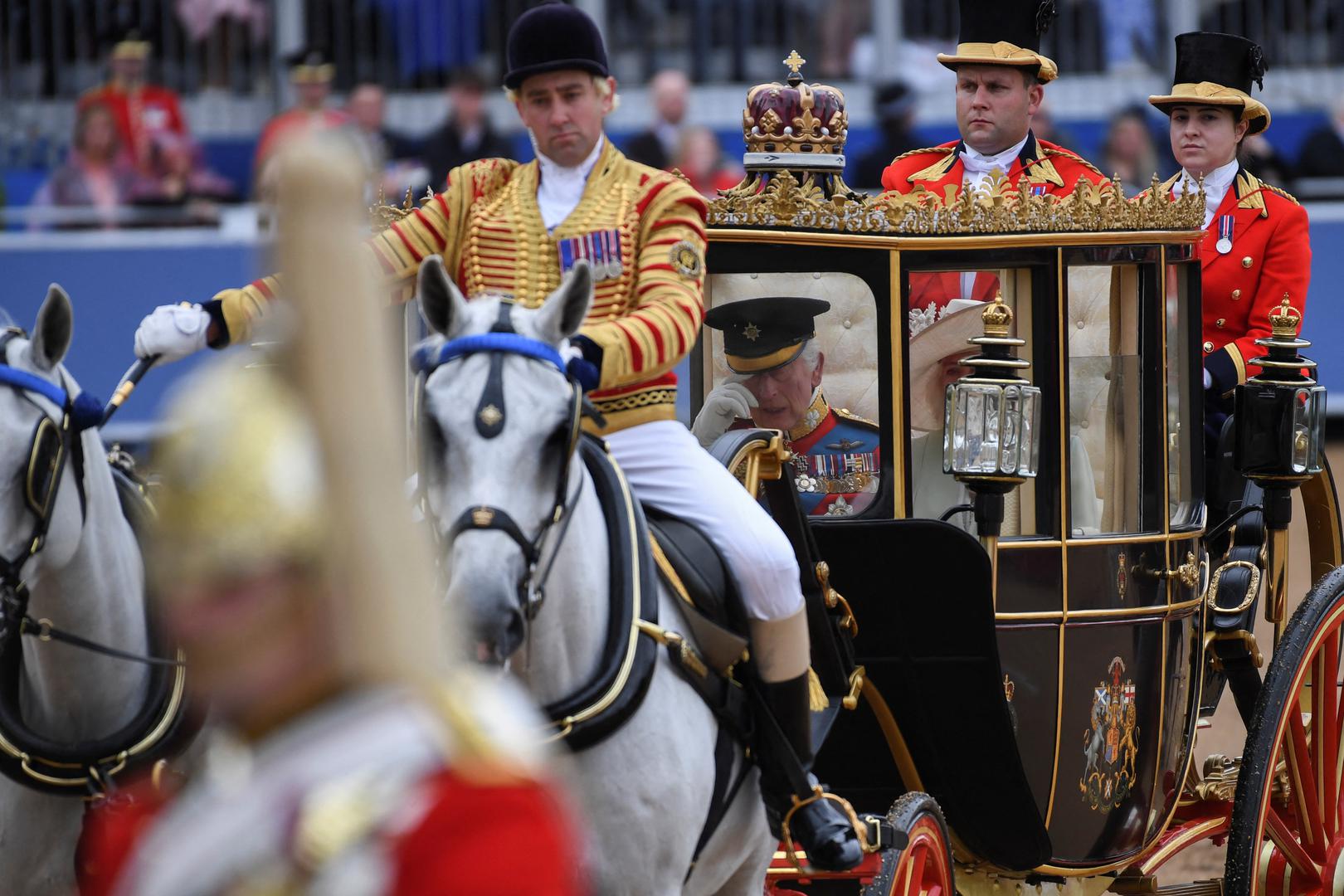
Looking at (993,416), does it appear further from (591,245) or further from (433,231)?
(433,231)

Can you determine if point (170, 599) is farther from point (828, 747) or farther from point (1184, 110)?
point (1184, 110)

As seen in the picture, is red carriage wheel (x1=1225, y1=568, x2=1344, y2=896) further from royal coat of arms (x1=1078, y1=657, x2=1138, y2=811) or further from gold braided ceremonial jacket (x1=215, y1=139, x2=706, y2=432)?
gold braided ceremonial jacket (x1=215, y1=139, x2=706, y2=432)

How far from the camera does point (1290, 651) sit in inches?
174

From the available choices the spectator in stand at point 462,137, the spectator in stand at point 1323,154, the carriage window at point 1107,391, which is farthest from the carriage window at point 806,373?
the spectator in stand at point 1323,154

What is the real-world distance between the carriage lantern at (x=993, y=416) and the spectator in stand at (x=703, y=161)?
6.14 m

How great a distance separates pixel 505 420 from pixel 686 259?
642 mm

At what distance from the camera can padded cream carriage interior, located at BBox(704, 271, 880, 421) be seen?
4.05m

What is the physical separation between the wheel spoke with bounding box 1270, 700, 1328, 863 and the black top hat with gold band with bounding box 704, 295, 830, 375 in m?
1.44

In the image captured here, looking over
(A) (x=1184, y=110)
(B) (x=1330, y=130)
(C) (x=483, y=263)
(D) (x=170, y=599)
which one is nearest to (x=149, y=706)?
(C) (x=483, y=263)

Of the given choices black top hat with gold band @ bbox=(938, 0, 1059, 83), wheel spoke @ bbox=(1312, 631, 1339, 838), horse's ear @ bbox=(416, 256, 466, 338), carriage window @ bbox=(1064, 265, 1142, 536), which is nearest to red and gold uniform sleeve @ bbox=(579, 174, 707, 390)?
horse's ear @ bbox=(416, 256, 466, 338)

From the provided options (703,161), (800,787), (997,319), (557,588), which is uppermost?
(703,161)

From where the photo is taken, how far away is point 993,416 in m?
3.75

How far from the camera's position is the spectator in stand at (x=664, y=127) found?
10.5m

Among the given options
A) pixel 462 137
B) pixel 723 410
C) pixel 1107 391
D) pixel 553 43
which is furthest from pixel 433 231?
pixel 462 137
